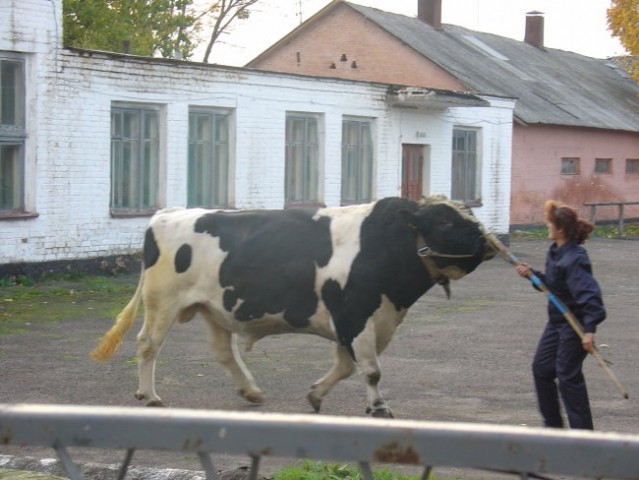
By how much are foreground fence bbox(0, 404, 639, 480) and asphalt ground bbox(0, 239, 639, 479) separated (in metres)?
3.93

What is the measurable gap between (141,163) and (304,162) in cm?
436

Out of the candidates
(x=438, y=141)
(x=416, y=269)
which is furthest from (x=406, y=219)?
(x=438, y=141)

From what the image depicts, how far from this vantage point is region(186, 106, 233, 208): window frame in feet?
68.6

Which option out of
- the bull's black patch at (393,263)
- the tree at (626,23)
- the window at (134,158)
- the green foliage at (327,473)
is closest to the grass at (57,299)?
the window at (134,158)

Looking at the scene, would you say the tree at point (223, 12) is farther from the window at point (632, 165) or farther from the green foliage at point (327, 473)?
the green foliage at point (327, 473)

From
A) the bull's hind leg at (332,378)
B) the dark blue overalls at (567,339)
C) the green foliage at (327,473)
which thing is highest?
the dark blue overalls at (567,339)

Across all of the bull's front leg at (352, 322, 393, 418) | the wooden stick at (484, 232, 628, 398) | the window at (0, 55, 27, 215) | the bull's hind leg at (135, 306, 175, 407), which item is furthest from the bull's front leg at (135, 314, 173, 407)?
the window at (0, 55, 27, 215)

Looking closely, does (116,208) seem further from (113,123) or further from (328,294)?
(328,294)

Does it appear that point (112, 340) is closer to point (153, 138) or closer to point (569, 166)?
point (153, 138)

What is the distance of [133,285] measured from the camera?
704 inches

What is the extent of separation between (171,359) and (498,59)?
30.0m

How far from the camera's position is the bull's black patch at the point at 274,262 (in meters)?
8.67

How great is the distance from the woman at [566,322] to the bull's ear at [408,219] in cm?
116

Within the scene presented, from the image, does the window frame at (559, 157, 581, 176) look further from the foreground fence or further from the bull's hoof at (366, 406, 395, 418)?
the foreground fence
